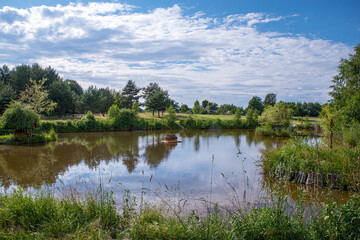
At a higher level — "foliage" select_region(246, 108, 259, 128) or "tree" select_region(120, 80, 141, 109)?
"tree" select_region(120, 80, 141, 109)

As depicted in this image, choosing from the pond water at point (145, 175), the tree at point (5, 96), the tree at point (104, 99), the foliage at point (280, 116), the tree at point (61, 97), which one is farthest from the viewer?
the tree at point (104, 99)

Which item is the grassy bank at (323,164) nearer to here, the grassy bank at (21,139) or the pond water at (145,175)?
the pond water at (145,175)

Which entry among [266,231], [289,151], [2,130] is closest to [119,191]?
[266,231]

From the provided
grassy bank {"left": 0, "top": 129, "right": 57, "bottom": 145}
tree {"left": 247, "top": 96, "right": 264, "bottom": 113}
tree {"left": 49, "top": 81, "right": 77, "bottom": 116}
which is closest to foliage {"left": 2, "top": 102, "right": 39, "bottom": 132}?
grassy bank {"left": 0, "top": 129, "right": 57, "bottom": 145}

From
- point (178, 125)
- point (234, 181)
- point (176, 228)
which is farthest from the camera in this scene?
point (178, 125)

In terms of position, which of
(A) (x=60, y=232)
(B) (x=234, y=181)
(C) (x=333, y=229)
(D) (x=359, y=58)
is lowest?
(B) (x=234, y=181)

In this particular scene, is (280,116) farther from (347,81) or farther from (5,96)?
(5,96)

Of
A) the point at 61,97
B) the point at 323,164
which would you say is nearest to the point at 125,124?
the point at 61,97

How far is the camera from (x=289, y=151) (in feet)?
33.3

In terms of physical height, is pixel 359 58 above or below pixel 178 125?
above

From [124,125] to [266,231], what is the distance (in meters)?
33.3

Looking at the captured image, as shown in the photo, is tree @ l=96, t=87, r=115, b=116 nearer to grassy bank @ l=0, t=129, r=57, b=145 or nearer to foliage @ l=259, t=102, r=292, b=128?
grassy bank @ l=0, t=129, r=57, b=145

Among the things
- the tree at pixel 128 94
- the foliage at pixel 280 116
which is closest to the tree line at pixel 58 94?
the tree at pixel 128 94

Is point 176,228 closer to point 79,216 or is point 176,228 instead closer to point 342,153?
point 79,216
